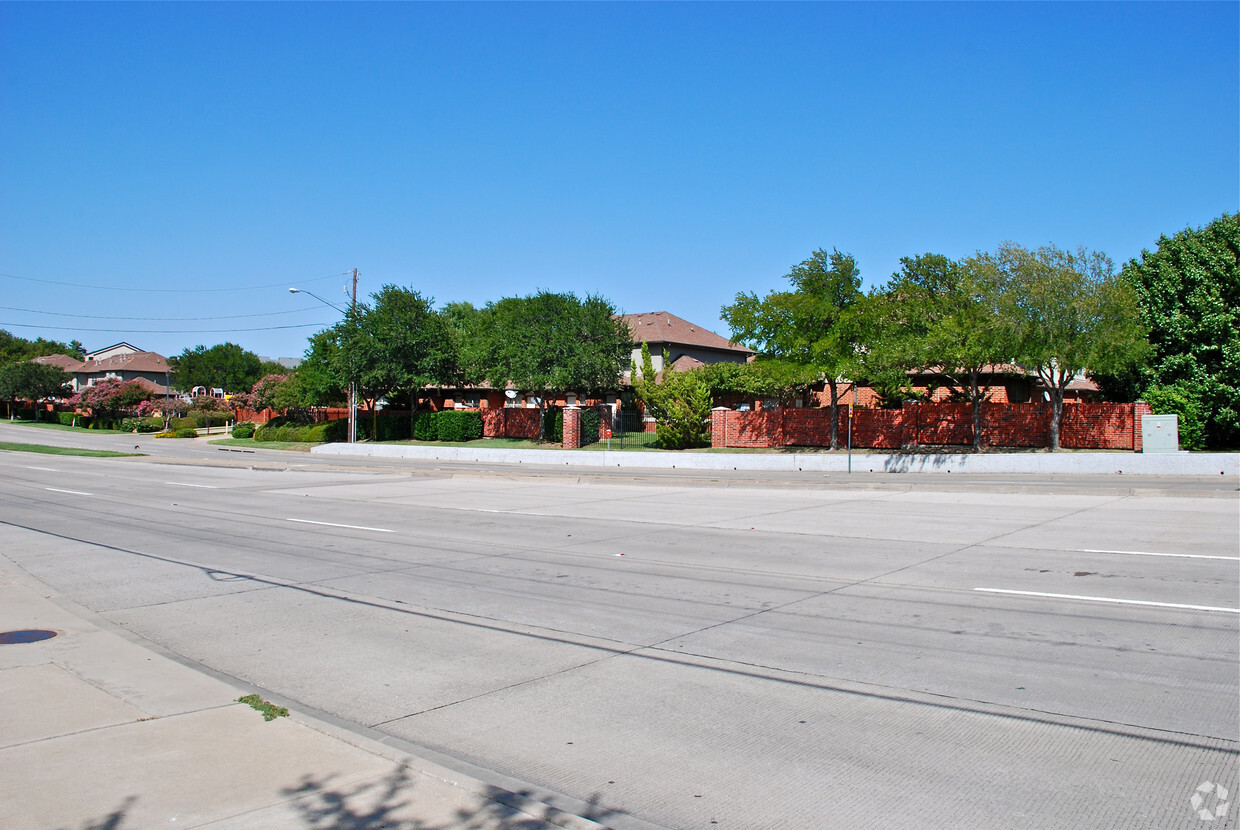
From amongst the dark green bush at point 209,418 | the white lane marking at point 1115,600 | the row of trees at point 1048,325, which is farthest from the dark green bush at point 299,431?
the white lane marking at point 1115,600

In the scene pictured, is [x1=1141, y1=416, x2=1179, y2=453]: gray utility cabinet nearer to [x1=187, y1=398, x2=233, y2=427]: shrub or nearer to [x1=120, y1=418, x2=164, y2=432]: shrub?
[x1=187, y1=398, x2=233, y2=427]: shrub

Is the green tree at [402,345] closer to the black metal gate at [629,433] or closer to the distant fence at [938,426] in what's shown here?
the black metal gate at [629,433]

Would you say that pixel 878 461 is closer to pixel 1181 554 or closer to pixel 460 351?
pixel 1181 554

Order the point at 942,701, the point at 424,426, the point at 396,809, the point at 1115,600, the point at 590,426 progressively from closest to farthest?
the point at 396,809, the point at 942,701, the point at 1115,600, the point at 590,426, the point at 424,426

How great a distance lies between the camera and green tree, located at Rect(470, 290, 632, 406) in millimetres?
43281

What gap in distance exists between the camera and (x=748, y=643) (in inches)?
294

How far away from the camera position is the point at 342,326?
47.8 metres

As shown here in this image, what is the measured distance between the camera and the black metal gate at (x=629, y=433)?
1578 inches

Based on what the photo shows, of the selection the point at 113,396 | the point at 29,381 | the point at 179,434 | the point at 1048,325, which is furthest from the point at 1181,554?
the point at 29,381

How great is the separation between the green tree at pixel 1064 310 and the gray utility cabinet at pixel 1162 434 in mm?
2210

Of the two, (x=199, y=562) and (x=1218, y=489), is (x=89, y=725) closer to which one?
(x=199, y=562)

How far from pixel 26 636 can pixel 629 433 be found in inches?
1317

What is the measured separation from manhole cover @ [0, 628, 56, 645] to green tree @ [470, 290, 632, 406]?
3533 cm

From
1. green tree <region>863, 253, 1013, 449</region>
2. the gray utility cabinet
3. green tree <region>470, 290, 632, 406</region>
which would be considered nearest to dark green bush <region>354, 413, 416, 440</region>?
green tree <region>470, 290, 632, 406</region>
